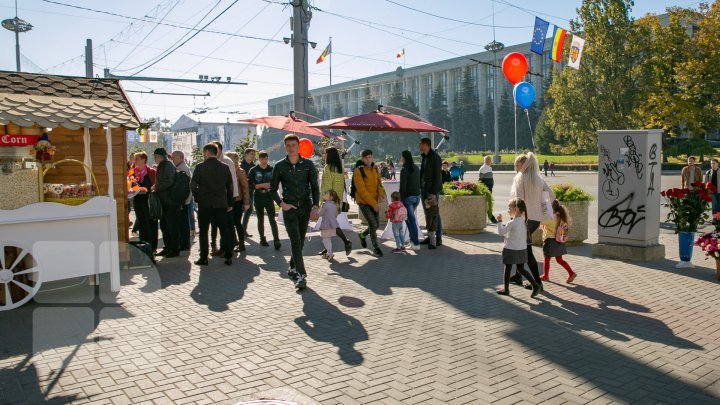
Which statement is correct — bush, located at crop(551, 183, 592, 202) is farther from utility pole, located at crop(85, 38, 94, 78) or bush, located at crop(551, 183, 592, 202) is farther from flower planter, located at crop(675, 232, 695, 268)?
utility pole, located at crop(85, 38, 94, 78)

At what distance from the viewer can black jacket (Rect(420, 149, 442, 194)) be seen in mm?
10305

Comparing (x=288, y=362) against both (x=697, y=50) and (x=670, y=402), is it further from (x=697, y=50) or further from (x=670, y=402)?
(x=697, y=50)

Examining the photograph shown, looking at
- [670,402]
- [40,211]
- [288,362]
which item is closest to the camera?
[670,402]

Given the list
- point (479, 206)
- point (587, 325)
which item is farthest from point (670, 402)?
point (479, 206)

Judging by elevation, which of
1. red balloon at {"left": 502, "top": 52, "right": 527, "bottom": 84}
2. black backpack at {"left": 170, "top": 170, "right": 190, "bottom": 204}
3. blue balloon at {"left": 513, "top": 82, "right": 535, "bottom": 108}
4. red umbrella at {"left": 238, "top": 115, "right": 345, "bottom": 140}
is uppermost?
red balloon at {"left": 502, "top": 52, "right": 527, "bottom": 84}

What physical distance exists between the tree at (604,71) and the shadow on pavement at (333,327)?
94.4 feet

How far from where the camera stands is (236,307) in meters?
6.58

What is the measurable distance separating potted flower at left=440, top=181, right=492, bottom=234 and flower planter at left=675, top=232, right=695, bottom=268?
13.6 ft

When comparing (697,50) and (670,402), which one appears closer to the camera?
(670,402)

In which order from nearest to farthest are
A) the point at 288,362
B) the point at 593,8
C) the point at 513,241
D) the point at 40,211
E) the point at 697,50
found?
the point at 288,362 → the point at 40,211 → the point at 513,241 → the point at 697,50 → the point at 593,8

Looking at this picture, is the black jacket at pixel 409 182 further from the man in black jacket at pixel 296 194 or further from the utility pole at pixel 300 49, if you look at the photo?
the utility pole at pixel 300 49

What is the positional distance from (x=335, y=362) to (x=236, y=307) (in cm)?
212

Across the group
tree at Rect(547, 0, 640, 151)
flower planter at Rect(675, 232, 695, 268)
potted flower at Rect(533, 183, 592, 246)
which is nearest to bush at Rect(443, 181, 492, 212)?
potted flower at Rect(533, 183, 592, 246)

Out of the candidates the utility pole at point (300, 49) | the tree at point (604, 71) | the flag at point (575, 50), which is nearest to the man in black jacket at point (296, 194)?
the utility pole at point (300, 49)
